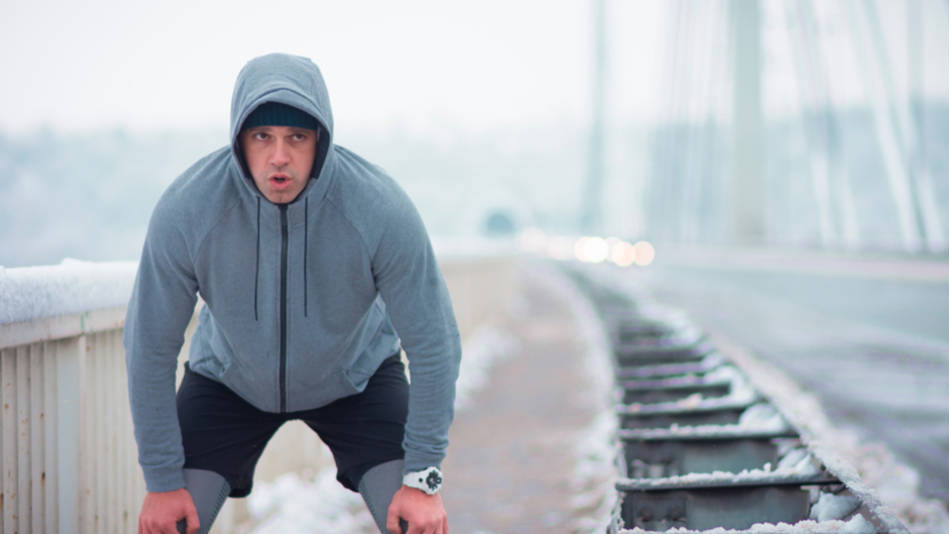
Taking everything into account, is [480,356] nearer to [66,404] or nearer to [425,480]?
[66,404]

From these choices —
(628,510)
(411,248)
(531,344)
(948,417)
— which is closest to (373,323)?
(411,248)

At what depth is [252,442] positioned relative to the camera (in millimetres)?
2582

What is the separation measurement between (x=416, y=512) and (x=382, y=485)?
18 centimetres

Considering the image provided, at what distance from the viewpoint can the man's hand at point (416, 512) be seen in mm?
2340

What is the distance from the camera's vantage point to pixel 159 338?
230cm

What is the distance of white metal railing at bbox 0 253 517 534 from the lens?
2.50 m

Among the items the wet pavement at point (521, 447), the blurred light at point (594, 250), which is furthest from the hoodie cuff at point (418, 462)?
the blurred light at point (594, 250)

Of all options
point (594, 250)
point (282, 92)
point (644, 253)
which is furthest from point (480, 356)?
point (594, 250)

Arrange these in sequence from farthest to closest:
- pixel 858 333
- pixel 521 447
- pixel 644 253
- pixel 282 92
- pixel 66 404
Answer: pixel 644 253 → pixel 858 333 → pixel 521 447 → pixel 66 404 → pixel 282 92

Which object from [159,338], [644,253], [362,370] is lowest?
[362,370]

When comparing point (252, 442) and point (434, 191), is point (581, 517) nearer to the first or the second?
point (252, 442)

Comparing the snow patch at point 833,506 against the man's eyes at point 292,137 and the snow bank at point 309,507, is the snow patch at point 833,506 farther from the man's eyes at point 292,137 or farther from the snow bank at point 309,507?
the snow bank at point 309,507

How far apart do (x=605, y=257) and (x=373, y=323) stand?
52.7 metres

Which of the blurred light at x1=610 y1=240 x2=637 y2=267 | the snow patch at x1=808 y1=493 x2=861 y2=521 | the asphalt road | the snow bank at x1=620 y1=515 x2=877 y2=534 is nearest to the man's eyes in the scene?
the snow bank at x1=620 y1=515 x2=877 y2=534
